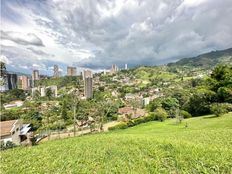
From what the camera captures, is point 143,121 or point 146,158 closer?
point 146,158

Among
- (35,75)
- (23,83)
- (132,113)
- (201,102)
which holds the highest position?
(35,75)

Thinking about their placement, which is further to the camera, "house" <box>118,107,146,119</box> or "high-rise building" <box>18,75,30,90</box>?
"high-rise building" <box>18,75,30,90</box>

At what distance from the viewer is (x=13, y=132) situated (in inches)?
1464

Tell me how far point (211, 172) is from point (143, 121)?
3687 centimetres

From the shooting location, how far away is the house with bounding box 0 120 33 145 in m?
35.1

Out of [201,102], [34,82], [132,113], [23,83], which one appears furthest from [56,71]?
[201,102]

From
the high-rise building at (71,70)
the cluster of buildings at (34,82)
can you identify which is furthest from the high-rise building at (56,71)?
the high-rise building at (71,70)

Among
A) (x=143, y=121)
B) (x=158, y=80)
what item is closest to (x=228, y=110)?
(x=143, y=121)

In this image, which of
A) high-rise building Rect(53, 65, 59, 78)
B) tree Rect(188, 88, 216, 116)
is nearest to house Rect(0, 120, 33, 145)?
tree Rect(188, 88, 216, 116)

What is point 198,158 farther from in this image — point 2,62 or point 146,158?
point 2,62

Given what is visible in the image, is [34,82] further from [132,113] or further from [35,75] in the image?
[132,113]

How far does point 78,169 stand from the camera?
881 centimetres

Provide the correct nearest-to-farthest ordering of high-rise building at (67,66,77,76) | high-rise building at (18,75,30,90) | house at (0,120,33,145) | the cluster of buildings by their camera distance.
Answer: house at (0,120,33,145) → the cluster of buildings → high-rise building at (18,75,30,90) → high-rise building at (67,66,77,76)

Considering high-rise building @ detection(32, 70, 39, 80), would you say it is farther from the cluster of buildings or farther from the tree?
the tree
